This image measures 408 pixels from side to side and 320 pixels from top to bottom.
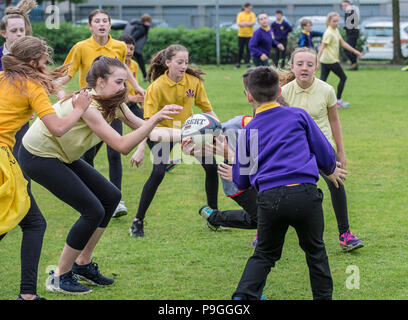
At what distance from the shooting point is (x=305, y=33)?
60.4 ft

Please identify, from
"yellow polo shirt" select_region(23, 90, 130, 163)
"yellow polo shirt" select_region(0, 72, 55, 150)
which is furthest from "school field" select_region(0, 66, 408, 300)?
"yellow polo shirt" select_region(0, 72, 55, 150)

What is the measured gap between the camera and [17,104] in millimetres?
4598

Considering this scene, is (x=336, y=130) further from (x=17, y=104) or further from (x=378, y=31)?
(x=378, y=31)

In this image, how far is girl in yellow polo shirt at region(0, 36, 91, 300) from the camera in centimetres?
454

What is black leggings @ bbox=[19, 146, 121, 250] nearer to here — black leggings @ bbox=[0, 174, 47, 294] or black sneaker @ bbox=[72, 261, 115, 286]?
black leggings @ bbox=[0, 174, 47, 294]

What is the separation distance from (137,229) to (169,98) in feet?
4.43

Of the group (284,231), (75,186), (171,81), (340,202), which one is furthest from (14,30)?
(284,231)

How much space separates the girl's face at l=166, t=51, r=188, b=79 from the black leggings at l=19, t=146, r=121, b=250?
1.90 metres

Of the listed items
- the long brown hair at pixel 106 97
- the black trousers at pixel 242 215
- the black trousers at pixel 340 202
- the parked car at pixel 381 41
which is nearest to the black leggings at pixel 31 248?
the long brown hair at pixel 106 97

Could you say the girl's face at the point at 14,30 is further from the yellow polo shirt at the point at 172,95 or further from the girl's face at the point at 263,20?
the girl's face at the point at 263,20

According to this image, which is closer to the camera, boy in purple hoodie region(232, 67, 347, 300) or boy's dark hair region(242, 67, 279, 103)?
boy in purple hoodie region(232, 67, 347, 300)

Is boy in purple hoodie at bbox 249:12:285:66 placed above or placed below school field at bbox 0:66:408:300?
above

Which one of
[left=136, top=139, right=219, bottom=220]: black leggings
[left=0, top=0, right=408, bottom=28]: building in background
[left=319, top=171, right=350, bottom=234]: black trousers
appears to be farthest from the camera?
[left=0, top=0, right=408, bottom=28]: building in background
